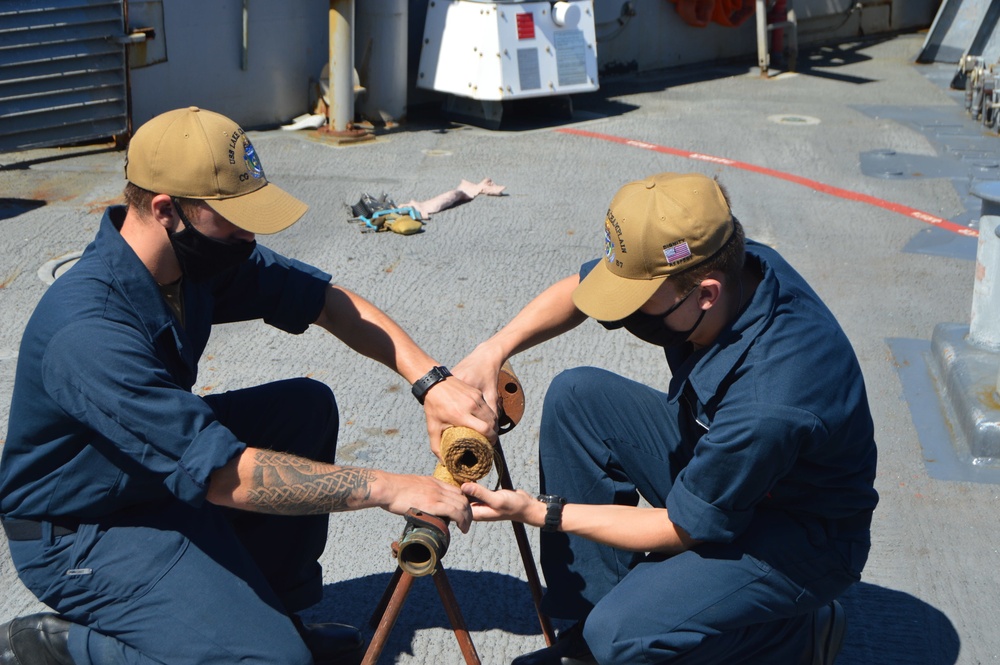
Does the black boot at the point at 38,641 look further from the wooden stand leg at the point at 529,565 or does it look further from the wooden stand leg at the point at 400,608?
the wooden stand leg at the point at 529,565

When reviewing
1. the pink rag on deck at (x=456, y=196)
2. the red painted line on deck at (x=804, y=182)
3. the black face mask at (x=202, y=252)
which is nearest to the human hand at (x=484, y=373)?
the black face mask at (x=202, y=252)

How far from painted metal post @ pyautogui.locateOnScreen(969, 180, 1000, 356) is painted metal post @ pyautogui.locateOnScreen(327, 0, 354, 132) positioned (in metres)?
5.20

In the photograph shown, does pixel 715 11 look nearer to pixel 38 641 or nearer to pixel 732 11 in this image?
pixel 732 11

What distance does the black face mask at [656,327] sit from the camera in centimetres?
241

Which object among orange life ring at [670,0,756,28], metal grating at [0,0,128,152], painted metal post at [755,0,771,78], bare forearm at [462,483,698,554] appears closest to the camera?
bare forearm at [462,483,698,554]

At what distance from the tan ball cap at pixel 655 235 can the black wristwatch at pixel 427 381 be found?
62 cm

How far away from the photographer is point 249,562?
8.46 ft

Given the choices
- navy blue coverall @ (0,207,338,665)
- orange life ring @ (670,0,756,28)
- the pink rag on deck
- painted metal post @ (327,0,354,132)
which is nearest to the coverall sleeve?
navy blue coverall @ (0,207,338,665)

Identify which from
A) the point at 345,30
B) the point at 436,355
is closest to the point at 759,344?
the point at 436,355

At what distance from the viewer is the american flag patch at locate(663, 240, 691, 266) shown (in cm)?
230

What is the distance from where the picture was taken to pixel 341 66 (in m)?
8.24

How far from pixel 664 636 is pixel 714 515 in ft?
1.06

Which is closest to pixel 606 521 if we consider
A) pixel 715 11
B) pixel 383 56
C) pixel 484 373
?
pixel 484 373

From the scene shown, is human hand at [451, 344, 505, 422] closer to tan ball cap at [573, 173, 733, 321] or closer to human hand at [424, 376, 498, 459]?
human hand at [424, 376, 498, 459]
